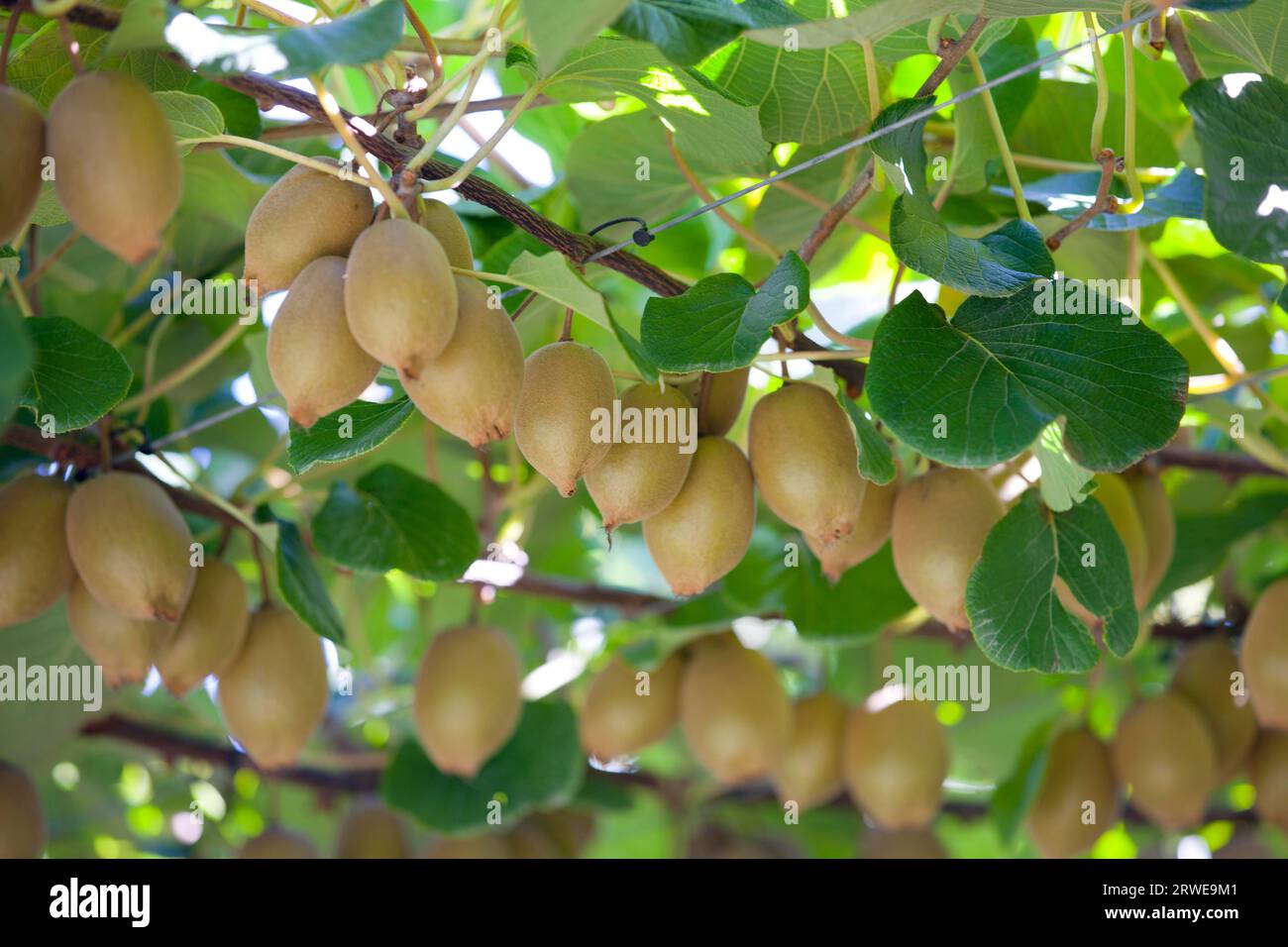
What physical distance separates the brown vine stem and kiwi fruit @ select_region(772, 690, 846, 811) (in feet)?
2.84

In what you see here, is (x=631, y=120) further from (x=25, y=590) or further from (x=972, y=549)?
(x=25, y=590)

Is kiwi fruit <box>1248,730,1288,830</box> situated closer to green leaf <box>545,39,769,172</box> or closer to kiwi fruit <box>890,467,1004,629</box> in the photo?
kiwi fruit <box>890,467,1004,629</box>

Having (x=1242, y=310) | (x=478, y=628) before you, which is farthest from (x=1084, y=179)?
(x=478, y=628)

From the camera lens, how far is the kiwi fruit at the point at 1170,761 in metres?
1.45

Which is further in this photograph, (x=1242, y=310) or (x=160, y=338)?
(x=1242, y=310)

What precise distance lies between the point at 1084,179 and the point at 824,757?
0.82 meters

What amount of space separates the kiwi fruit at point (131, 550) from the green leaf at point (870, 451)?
542 mm

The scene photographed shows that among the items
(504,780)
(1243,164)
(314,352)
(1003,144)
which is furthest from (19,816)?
(1243,164)

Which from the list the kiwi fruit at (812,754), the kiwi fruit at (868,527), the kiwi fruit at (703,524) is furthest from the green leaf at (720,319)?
the kiwi fruit at (812,754)

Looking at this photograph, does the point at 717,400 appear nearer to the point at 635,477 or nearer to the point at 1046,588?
the point at 635,477

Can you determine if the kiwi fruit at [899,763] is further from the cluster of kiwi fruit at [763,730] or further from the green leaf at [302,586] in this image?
the green leaf at [302,586]

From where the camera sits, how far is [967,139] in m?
1.05

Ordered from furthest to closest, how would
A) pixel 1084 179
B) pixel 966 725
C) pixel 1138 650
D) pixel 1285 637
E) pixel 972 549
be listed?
pixel 966 725 → pixel 1138 650 → pixel 1285 637 → pixel 1084 179 → pixel 972 549

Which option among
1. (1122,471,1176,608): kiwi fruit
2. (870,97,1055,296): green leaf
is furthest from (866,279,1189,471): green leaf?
(1122,471,1176,608): kiwi fruit
